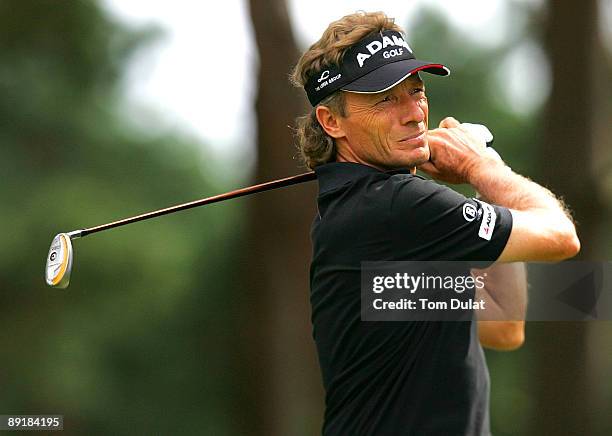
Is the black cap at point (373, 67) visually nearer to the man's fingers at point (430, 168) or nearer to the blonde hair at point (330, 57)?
the blonde hair at point (330, 57)

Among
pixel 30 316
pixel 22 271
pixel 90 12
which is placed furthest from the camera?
pixel 90 12

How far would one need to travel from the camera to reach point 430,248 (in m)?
3.48

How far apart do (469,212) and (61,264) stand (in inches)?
78.3

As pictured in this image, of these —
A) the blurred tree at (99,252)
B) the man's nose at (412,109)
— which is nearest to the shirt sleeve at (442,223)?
the man's nose at (412,109)

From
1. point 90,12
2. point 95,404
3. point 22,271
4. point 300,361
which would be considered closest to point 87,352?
point 95,404

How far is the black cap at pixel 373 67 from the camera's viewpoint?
368 cm

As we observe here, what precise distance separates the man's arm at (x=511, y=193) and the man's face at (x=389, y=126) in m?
0.12

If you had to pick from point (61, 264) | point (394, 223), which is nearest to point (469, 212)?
point (394, 223)

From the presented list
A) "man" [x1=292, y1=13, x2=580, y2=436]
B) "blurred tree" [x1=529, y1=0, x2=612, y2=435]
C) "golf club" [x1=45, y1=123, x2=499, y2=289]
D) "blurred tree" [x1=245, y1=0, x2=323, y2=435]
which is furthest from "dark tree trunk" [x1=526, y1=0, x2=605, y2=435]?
"man" [x1=292, y1=13, x2=580, y2=436]

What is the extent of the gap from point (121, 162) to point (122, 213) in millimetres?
2661

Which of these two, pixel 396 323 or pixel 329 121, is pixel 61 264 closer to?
pixel 329 121

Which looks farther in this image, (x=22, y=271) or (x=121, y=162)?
(x=121, y=162)

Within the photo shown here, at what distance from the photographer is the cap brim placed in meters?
3.67

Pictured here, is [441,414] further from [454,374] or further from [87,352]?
[87,352]
